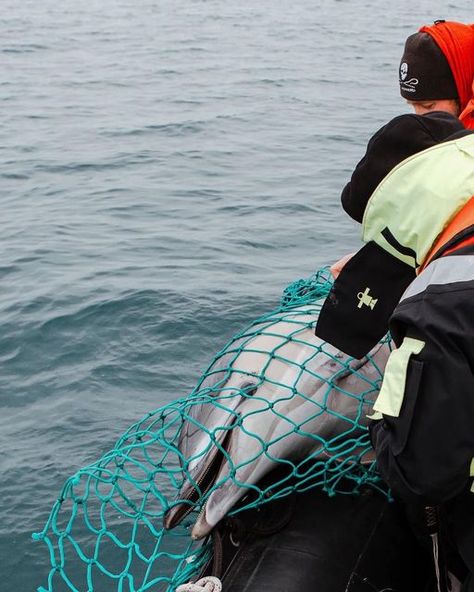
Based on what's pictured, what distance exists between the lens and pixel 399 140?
3.01m

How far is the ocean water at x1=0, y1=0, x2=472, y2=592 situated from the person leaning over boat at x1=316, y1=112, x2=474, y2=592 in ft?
9.84

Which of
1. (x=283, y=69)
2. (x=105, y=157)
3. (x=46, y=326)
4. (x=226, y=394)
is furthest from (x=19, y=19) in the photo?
(x=226, y=394)

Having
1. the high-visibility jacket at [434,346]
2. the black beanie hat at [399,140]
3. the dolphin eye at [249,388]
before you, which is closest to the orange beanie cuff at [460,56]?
the black beanie hat at [399,140]

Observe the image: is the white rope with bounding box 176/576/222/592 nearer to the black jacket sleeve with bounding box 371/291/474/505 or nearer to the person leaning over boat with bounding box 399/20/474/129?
the black jacket sleeve with bounding box 371/291/474/505

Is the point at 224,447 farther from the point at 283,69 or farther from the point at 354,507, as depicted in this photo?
the point at 283,69

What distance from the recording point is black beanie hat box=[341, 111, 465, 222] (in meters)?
3.01

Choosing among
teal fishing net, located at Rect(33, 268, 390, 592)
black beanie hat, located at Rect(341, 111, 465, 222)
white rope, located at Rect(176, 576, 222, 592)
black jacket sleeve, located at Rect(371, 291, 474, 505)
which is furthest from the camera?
teal fishing net, located at Rect(33, 268, 390, 592)

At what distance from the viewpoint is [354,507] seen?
3912 mm

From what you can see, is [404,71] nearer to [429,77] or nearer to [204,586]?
[429,77]

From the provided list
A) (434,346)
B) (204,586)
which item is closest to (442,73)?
(434,346)

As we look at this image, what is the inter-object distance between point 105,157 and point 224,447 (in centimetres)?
1146

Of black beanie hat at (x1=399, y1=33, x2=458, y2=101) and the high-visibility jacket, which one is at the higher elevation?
black beanie hat at (x1=399, y1=33, x2=458, y2=101)

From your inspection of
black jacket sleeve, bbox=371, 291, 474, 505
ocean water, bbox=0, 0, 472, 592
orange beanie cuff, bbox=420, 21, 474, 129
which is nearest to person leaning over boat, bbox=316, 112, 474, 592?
black jacket sleeve, bbox=371, 291, 474, 505

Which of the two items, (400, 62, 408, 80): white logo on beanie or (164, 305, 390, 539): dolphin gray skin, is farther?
(400, 62, 408, 80): white logo on beanie
